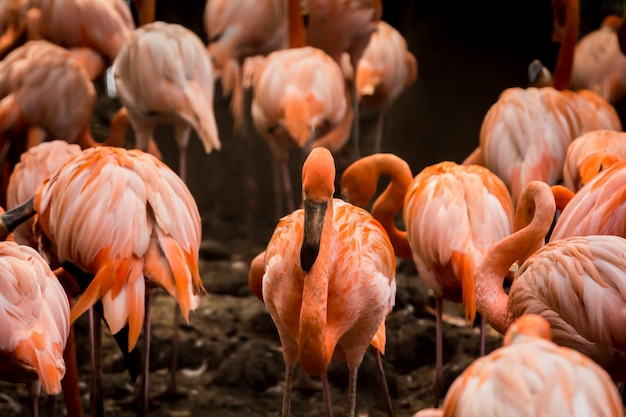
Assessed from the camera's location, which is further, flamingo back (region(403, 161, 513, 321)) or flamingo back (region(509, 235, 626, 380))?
flamingo back (region(403, 161, 513, 321))

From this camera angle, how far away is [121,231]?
3.49 m

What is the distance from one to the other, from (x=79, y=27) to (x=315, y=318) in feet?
9.80

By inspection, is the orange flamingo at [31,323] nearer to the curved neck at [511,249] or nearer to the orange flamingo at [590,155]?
the curved neck at [511,249]

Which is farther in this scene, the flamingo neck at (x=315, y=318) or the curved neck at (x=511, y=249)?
the curved neck at (x=511, y=249)

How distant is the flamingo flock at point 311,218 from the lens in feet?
9.62

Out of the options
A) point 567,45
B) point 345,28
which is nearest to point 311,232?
point 345,28

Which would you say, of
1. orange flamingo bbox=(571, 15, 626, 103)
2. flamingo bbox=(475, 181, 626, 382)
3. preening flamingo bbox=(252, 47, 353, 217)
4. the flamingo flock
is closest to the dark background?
orange flamingo bbox=(571, 15, 626, 103)

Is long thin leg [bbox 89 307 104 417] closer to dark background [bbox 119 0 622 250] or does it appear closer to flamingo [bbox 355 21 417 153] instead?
flamingo [bbox 355 21 417 153]

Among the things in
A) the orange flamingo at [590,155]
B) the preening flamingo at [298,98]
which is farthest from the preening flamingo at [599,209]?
the preening flamingo at [298,98]

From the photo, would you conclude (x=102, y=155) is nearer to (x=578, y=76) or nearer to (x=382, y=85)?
(x=382, y=85)

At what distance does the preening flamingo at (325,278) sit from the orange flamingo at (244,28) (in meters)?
2.20

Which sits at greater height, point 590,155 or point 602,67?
point 590,155

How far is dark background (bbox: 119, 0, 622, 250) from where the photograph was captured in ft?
22.4

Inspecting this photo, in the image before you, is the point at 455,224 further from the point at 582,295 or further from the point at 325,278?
the point at 582,295
